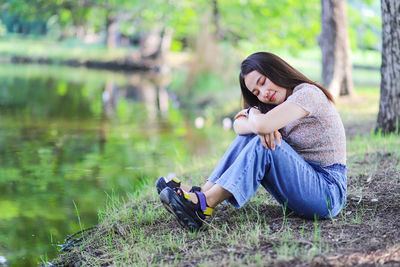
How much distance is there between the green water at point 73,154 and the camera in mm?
3793

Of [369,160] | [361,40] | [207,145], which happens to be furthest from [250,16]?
[369,160]

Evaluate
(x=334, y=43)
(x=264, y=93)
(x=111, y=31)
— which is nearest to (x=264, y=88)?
(x=264, y=93)

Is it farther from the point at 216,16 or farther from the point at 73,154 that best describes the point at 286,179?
the point at 216,16

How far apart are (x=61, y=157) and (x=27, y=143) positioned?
1047 millimetres

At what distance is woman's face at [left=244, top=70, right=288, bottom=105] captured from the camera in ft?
9.28

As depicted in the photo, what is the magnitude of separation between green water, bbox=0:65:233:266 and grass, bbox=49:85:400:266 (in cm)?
48

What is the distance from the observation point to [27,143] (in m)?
6.93

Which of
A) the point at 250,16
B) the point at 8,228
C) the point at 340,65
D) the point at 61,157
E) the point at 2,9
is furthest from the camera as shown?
the point at 2,9

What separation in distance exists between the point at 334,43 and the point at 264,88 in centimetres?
593

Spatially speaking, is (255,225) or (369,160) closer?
(255,225)

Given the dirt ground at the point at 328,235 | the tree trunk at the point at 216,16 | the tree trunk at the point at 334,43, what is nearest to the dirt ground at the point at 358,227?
the dirt ground at the point at 328,235

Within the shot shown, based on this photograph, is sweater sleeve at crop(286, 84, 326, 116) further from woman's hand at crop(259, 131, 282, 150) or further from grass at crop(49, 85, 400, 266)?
grass at crop(49, 85, 400, 266)

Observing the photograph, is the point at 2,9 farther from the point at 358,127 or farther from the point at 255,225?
the point at 255,225

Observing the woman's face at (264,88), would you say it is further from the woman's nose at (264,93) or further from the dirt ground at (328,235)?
the dirt ground at (328,235)
